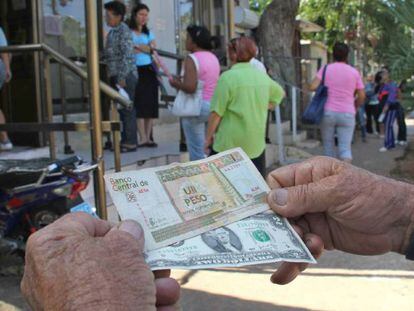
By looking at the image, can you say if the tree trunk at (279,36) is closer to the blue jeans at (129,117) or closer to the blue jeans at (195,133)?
the blue jeans at (129,117)

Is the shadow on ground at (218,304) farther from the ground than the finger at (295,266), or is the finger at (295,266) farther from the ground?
the finger at (295,266)

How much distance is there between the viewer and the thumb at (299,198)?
63.2 inches

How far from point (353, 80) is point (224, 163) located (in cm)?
439

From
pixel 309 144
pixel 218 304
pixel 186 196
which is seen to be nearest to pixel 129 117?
pixel 218 304

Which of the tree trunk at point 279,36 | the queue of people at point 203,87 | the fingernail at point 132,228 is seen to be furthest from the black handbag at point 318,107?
the tree trunk at point 279,36

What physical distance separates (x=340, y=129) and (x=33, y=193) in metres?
3.49

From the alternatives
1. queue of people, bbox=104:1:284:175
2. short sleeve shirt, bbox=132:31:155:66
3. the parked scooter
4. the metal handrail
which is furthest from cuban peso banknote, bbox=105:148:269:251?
short sleeve shirt, bbox=132:31:155:66

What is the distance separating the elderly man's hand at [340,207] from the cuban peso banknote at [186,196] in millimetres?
94

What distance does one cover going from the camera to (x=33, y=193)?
3.57 m

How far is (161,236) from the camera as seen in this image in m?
1.38

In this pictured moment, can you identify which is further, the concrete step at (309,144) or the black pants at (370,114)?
the black pants at (370,114)

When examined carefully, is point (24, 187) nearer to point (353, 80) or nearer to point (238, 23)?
point (353, 80)

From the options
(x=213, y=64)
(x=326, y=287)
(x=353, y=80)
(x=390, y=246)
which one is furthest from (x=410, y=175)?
(x=390, y=246)

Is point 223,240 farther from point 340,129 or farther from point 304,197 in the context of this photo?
point 340,129
